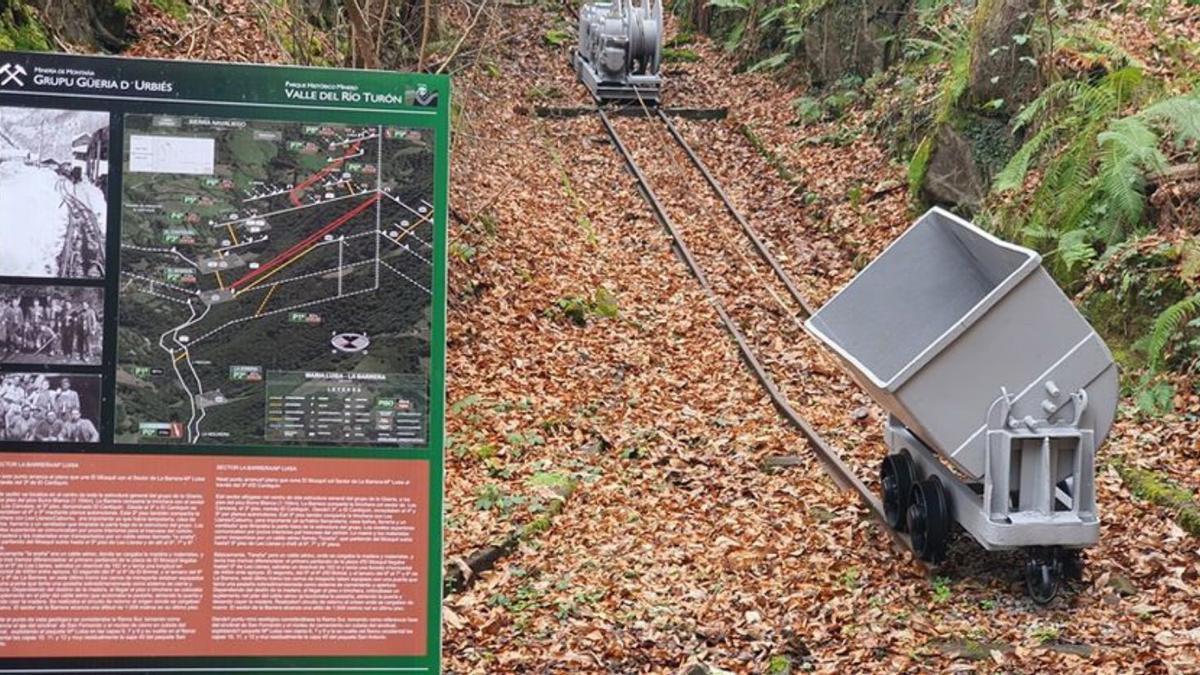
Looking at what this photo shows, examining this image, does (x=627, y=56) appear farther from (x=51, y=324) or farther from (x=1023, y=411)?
(x=51, y=324)

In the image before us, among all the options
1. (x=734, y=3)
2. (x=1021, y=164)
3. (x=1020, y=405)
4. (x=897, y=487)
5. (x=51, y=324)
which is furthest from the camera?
(x=734, y=3)

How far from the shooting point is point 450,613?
27.3ft

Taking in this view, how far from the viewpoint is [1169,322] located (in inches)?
443

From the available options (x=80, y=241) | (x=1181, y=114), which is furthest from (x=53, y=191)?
(x=1181, y=114)

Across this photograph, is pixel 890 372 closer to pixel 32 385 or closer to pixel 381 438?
pixel 381 438

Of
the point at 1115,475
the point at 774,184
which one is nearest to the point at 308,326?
the point at 1115,475

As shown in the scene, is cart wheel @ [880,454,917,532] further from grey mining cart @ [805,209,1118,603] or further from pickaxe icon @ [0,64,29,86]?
→ pickaxe icon @ [0,64,29,86]

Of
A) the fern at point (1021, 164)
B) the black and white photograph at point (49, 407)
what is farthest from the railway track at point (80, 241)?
the fern at point (1021, 164)

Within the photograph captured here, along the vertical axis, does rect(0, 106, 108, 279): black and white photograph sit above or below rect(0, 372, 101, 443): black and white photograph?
above

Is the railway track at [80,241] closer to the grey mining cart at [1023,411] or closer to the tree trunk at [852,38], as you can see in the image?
the grey mining cart at [1023,411]

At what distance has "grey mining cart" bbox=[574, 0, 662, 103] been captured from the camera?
27.5m

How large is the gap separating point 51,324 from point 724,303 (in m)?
12.3

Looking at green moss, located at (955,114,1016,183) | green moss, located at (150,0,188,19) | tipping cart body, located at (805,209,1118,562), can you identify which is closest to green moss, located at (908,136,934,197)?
green moss, located at (955,114,1016,183)

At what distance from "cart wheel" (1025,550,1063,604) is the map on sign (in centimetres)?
508
